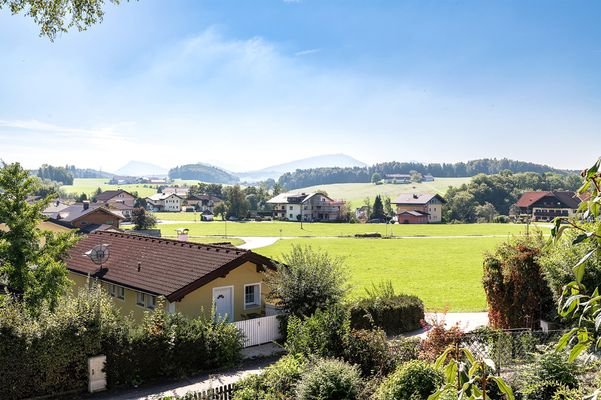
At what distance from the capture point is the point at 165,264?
75.6 feet

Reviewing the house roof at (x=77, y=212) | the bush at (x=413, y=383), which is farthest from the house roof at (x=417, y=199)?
the bush at (x=413, y=383)

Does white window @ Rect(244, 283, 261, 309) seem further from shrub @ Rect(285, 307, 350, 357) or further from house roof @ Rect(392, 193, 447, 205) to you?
house roof @ Rect(392, 193, 447, 205)

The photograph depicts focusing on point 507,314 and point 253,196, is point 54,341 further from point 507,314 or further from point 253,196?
point 253,196

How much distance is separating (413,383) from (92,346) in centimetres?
1011

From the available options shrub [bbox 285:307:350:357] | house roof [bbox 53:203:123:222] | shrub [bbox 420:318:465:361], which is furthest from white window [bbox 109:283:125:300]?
house roof [bbox 53:203:123:222]

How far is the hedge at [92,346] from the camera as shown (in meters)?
13.9

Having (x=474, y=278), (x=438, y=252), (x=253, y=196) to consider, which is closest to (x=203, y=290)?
(x=474, y=278)

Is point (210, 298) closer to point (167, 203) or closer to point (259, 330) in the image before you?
point (259, 330)

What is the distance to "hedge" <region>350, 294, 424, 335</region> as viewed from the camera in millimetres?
20562

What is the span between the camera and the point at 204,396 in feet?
41.1

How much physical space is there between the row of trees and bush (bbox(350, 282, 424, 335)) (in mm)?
116180

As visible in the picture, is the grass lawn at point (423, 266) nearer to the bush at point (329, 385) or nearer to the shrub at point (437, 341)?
the shrub at point (437, 341)

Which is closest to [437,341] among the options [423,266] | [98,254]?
[98,254]

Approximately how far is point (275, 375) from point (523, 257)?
10.5m
